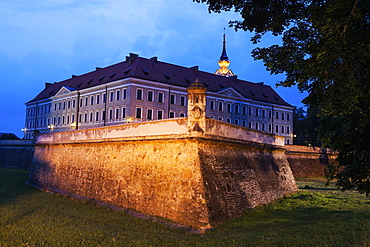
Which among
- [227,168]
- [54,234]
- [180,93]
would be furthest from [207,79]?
[54,234]

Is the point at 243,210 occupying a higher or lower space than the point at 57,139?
lower

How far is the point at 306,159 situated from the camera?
43.8 meters

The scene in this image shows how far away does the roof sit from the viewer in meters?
54.0

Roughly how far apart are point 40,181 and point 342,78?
92.7 ft

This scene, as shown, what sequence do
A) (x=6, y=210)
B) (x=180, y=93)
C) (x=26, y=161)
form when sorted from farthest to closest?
(x=180, y=93) < (x=26, y=161) < (x=6, y=210)

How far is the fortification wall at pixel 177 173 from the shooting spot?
1544 cm

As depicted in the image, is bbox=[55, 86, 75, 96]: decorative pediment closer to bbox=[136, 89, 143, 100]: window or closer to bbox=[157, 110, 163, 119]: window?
bbox=[136, 89, 143, 100]: window

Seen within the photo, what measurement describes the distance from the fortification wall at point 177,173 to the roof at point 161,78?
94.8 ft

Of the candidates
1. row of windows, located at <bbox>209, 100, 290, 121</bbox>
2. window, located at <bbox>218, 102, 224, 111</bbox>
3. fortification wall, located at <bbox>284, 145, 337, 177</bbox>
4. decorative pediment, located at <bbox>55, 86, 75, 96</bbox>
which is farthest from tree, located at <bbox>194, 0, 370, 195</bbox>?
decorative pediment, located at <bbox>55, 86, 75, 96</bbox>

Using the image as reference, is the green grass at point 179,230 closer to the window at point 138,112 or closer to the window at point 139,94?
the window at point 138,112

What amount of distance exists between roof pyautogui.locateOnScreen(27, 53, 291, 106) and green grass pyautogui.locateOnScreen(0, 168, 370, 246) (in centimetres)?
3413

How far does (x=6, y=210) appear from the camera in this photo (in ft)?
60.3

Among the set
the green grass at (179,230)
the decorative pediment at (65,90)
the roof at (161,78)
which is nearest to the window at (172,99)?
the roof at (161,78)

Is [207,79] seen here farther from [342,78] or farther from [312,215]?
[342,78]
